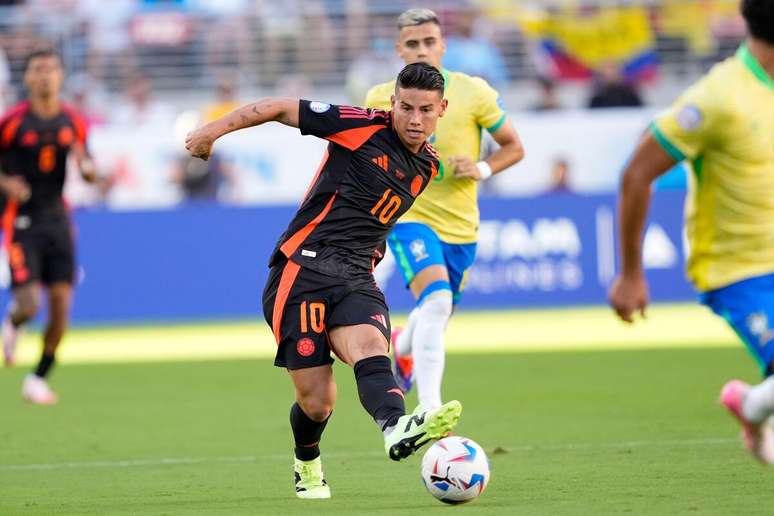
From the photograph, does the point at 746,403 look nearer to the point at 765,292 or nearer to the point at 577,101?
the point at 765,292

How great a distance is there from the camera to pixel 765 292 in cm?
562

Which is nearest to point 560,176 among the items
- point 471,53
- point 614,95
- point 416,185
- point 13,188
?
point 614,95

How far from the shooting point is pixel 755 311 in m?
5.62

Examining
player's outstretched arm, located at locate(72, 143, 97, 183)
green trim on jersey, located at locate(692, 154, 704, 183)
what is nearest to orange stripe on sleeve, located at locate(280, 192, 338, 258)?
green trim on jersey, located at locate(692, 154, 704, 183)

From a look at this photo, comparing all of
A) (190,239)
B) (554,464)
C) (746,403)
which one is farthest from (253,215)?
(746,403)

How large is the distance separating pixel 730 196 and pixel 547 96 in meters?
17.7

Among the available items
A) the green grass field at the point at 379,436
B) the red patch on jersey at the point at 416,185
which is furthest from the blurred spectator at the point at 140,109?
the red patch on jersey at the point at 416,185

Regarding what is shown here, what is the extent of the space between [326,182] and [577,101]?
58.0 feet

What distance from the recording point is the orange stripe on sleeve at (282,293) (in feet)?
23.7

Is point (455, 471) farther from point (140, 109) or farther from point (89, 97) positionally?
point (89, 97)

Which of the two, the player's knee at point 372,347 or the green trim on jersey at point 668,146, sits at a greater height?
the green trim on jersey at point 668,146

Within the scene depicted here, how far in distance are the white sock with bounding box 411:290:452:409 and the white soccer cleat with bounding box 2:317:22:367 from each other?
660 cm

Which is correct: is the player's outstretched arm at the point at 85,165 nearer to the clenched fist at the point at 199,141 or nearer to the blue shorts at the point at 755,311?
the clenched fist at the point at 199,141

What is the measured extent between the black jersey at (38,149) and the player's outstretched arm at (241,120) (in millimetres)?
6040
